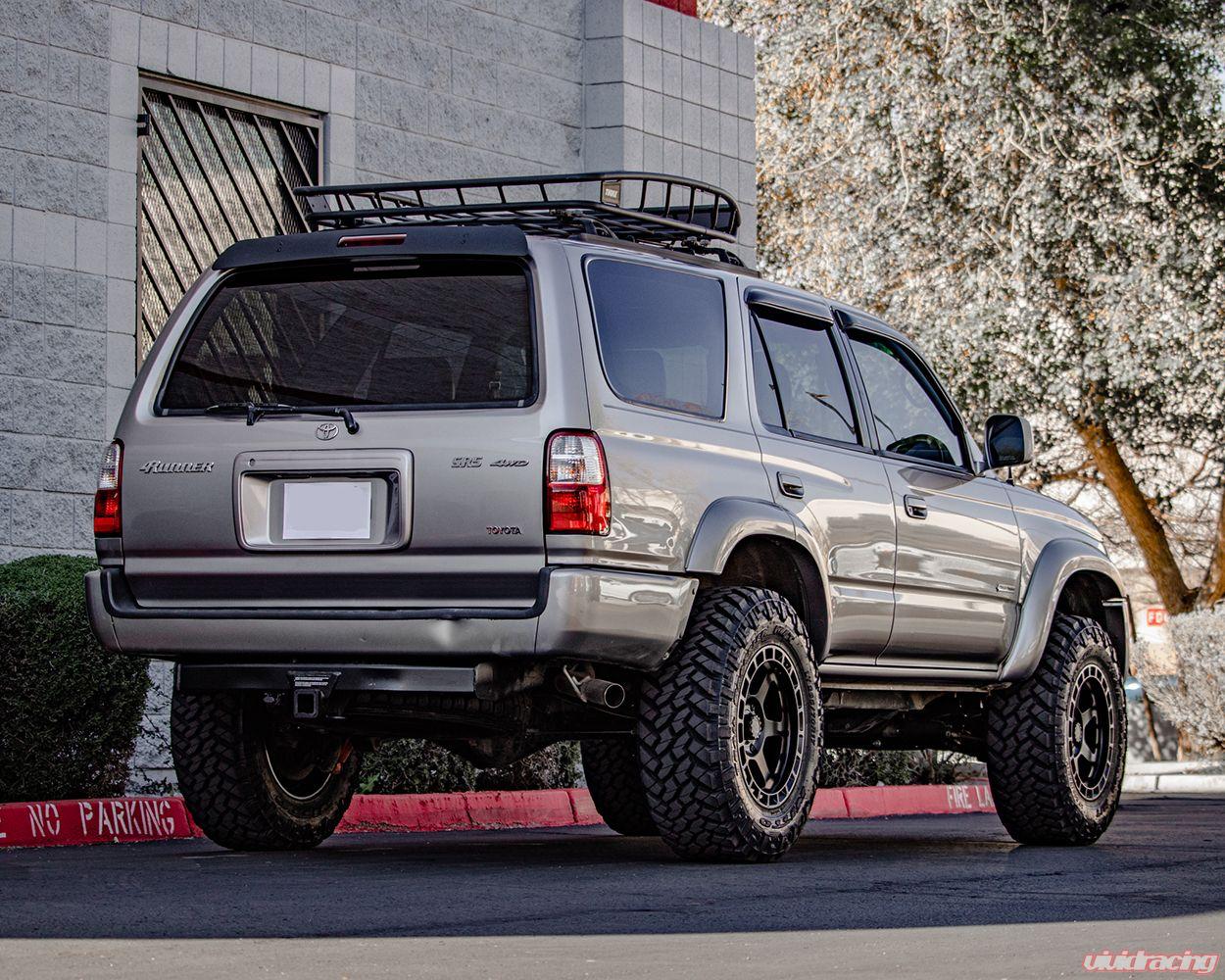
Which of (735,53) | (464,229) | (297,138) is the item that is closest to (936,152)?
(735,53)

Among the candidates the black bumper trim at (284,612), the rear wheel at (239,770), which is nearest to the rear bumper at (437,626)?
the black bumper trim at (284,612)

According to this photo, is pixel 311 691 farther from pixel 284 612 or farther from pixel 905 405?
pixel 905 405

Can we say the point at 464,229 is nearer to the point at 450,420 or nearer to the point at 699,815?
the point at 450,420

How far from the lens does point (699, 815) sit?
6.90 metres

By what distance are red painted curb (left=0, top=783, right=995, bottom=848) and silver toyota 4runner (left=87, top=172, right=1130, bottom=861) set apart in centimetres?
122

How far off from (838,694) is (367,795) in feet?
8.95

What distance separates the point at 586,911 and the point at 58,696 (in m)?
3.94

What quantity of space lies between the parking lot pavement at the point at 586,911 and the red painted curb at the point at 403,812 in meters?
0.32

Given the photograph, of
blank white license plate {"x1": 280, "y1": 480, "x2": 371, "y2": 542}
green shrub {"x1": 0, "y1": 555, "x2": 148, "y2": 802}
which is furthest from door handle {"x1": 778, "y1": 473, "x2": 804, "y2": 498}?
green shrub {"x1": 0, "y1": 555, "x2": 148, "y2": 802}

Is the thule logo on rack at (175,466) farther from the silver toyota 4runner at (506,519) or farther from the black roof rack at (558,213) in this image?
the black roof rack at (558,213)

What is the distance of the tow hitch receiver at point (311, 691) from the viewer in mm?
6750

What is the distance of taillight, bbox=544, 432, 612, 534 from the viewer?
646cm

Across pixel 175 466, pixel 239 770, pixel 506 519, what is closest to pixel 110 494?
pixel 175 466

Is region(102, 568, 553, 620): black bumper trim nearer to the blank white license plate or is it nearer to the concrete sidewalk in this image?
the blank white license plate
